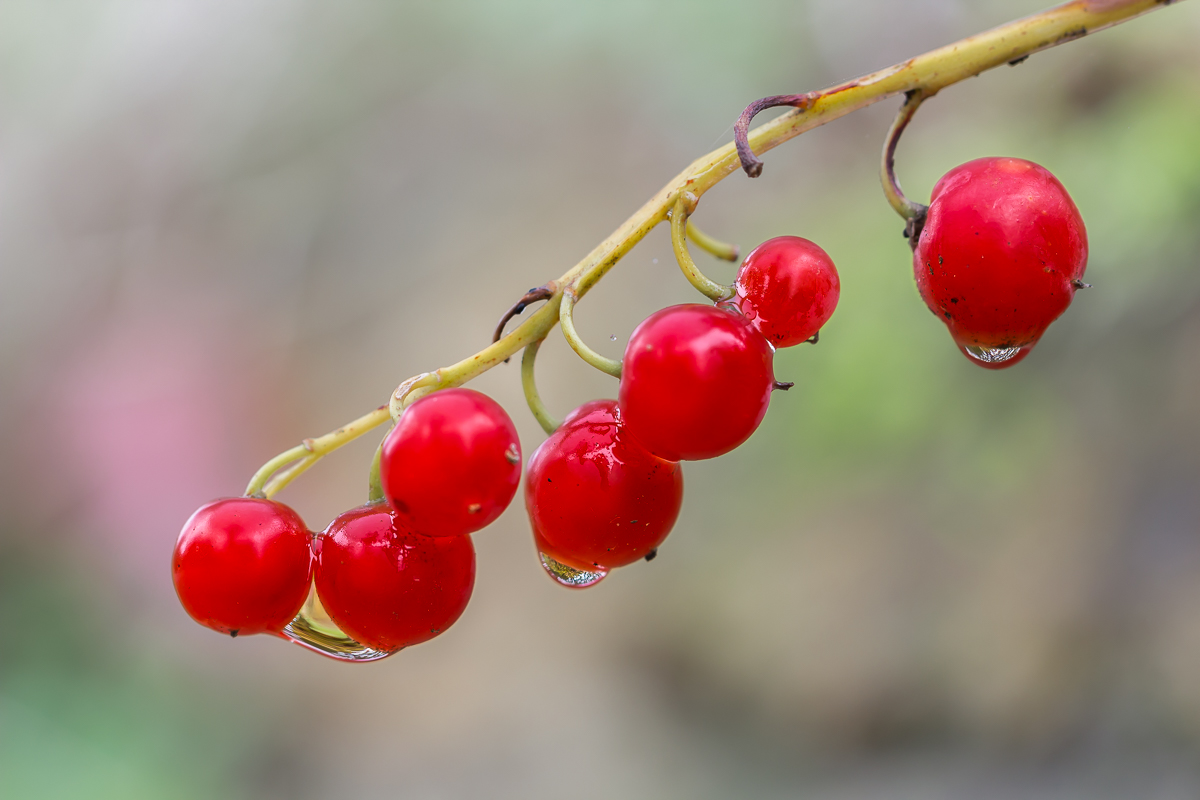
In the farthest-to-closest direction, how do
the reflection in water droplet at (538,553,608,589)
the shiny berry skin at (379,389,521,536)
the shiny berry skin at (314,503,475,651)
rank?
the reflection in water droplet at (538,553,608,589) < the shiny berry skin at (314,503,475,651) < the shiny berry skin at (379,389,521,536)

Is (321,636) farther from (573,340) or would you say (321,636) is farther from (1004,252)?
(1004,252)

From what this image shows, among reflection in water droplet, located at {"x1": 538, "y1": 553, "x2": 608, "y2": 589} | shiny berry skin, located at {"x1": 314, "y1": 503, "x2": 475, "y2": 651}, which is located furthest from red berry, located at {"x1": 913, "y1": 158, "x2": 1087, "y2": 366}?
shiny berry skin, located at {"x1": 314, "y1": 503, "x2": 475, "y2": 651}

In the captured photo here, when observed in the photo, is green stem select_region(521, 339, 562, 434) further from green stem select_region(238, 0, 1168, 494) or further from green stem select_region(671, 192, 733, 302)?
green stem select_region(671, 192, 733, 302)

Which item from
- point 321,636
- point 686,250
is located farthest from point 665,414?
point 321,636

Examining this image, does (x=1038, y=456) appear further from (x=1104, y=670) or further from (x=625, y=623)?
(x=625, y=623)

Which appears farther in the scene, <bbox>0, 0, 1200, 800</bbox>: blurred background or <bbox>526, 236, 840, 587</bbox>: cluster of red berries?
<bbox>0, 0, 1200, 800</bbox>: blurred background

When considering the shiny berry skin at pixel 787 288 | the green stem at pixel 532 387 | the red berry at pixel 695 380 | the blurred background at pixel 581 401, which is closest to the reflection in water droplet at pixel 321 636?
the green stem at pixel 532 387

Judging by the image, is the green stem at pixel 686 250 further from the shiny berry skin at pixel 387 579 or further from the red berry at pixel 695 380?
the shiny berry skin at pixel 387 579

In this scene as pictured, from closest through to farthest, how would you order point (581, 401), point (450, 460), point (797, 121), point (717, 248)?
point (450, 460)
point (797, 121)
point (717, 248)
point (581, 401)
